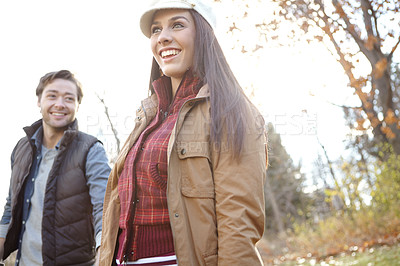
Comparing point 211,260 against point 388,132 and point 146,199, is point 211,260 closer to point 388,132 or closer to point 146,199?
point 146,199

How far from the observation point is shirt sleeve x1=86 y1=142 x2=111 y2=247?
8.13ft

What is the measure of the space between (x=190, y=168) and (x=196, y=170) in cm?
3

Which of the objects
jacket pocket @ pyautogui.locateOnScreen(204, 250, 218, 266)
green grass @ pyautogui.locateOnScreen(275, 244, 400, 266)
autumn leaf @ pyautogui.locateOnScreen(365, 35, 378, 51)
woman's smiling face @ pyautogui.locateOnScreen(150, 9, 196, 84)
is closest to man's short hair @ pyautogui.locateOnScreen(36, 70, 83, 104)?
woman's smiling face @ pyautogui.locateOnScreen(150, 9, 196, 84)

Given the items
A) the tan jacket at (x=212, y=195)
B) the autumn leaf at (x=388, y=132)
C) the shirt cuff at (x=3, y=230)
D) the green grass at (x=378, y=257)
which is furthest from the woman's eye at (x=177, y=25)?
the green grass at (x=378, y=257)

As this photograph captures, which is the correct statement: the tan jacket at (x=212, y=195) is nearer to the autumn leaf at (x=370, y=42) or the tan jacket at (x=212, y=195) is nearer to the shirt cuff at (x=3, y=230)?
the shirt cuff at (x=3, y=230)

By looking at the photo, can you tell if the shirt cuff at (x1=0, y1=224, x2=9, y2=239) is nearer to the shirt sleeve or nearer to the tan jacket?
the shirt sleeve

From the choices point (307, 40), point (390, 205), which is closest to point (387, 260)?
point (390, 205)

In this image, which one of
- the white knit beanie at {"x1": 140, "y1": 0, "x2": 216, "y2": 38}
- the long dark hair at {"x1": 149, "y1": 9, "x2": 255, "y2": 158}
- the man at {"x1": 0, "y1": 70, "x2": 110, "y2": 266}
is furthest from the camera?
the man at {"x1": 0, "y1": 70, "x2": 110, "y2": 266}

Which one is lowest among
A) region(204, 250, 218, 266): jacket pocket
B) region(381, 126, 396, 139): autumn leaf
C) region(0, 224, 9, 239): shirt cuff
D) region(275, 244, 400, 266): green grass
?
region(275, 244, 400, 266): green grass

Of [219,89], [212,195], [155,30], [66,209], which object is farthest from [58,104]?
[212,195]

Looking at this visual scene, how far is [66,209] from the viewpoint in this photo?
264 cm

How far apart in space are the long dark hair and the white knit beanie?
0.10ft

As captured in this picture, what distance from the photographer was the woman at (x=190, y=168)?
154 centimetres

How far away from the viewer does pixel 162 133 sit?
6.08ft
